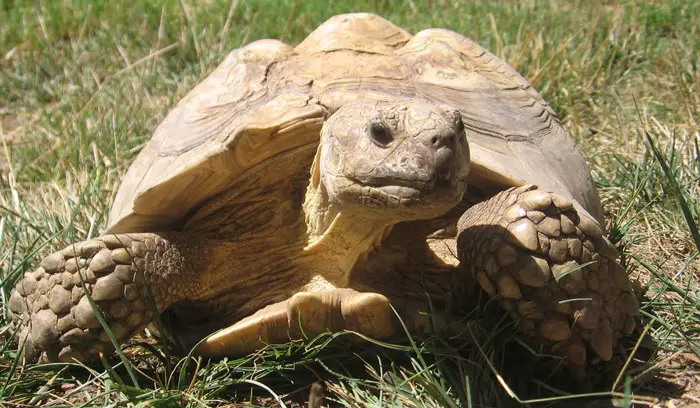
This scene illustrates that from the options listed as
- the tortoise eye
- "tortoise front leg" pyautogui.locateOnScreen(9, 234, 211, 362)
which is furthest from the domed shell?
the tortoise eye

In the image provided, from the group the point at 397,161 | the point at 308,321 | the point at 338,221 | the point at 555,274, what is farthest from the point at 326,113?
the point at 555,274

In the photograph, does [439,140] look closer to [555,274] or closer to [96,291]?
[555,274]

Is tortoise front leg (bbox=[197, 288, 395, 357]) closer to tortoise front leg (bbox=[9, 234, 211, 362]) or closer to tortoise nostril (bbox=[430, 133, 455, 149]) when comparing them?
tortoise front leg (bbox=[9, 234, 211, 362])

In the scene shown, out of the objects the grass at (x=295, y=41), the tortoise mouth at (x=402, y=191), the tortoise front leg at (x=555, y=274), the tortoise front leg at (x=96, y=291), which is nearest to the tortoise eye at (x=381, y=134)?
the tortoise mouth at (x=402, y=191)

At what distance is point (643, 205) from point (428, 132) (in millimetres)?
1657

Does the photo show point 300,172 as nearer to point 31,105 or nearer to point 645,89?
point 645,89

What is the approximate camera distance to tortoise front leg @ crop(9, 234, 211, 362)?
2.41 meters

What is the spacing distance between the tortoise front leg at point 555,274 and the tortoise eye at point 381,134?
0.42 meters

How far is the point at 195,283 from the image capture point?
2586 mm

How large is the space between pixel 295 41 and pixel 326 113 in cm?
317

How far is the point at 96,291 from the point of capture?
240cm

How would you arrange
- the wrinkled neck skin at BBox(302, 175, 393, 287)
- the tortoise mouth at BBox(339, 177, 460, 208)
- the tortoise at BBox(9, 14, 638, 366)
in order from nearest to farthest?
1. the tortoise mouth at BBox(339, 177, 460, 208)
2. the tortoise at BBox(9, 14, 638, 366)
3. the wrinkled neck skin at BBox(302, 175, 393, 287)

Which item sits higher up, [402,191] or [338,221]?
[402,191]

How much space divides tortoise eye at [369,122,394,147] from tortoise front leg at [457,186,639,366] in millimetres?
424
